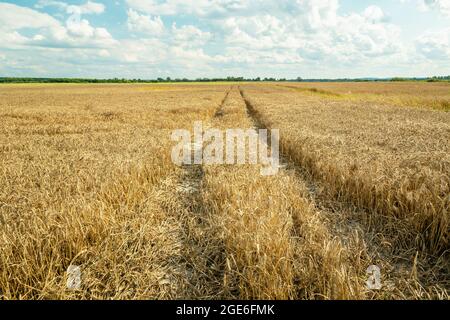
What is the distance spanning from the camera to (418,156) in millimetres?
6836

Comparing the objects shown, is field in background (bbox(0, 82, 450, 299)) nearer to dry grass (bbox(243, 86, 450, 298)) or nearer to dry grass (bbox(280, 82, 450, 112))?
dry grass (bbox(243, 86, 450, 298))

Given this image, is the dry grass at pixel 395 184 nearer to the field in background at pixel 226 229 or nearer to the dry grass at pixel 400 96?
the field in background at pixel 226 229


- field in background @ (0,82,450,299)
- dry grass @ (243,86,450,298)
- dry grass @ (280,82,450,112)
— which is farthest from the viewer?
dry grass @ (280,82,450,112)

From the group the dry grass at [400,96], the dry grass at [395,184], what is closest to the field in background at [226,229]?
the dry grass at [395,184]

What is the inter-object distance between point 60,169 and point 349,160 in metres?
6.72

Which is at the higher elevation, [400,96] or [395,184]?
[400,96]

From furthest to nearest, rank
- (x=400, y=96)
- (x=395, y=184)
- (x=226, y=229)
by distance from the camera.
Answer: (x=400, y=96) < (x=395, y=184) < (x=226, y=229)

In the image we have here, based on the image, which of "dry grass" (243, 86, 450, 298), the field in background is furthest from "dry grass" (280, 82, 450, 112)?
the field in background

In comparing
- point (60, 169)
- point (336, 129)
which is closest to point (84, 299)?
point (60, 169)

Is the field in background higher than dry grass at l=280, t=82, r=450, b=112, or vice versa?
dry grass at l=280, t=82, r=450, b=112

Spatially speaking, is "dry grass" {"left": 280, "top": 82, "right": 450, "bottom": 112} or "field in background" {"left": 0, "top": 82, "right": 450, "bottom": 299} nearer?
"field in background" {"left": 0, "top": 82, "right": 450, "bottom": 299}

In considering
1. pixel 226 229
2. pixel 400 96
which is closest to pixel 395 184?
pixel 226 229

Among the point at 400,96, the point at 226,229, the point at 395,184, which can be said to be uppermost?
the point at 400,96

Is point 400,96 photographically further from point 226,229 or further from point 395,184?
point 226,229
